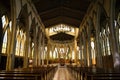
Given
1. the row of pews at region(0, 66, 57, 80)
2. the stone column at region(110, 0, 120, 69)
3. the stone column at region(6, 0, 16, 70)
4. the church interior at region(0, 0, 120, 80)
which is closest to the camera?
the row of pews at region(0, 66, 57, 80)

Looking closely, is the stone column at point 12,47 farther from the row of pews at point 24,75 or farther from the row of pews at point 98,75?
the row of pews at point 98,75

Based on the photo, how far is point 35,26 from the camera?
17.5m

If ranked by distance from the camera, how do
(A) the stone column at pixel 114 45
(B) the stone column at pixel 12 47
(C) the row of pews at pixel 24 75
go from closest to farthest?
(C) the row of pews at pixel 24 75
(A) the stone column at pixel 114 45
(B) the stone column at pixel 12 47

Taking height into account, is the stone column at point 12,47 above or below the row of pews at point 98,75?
above

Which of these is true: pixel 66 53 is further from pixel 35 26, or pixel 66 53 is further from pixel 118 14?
pixel 118 14

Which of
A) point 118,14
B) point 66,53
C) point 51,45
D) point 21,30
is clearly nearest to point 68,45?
point 66,53

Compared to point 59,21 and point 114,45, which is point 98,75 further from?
point 59,21

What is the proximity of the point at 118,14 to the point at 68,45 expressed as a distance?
2071 centimetres

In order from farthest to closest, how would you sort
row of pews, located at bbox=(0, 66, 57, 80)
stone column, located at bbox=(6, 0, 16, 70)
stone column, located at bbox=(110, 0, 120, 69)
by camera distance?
stone column, located at bbox=(6, 0, 16, 70), stone column, located at bbox=(110, 0, 120, 69), row of pews, located at bbox=(0, 66, 57, 80)

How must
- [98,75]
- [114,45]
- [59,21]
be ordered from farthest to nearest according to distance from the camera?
[59,21], [114,45], [98,75]

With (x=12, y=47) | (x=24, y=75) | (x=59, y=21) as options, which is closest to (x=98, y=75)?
(x=24, y=75)

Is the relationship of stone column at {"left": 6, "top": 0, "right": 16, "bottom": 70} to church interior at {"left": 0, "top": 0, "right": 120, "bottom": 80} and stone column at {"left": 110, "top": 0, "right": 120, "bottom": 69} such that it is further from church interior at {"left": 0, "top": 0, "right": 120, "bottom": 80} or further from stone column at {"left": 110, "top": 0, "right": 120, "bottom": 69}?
stone column at {"left": 110, "top": 0, "right": 120, "bottom": 69}

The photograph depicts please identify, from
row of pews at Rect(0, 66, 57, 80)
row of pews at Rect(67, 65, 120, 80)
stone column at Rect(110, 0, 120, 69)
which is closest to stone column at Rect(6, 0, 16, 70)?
row of pews at Rect(0, 66, 57, 80)

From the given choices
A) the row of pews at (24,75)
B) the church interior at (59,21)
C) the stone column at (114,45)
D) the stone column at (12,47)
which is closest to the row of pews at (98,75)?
the church interior at (59,21)
